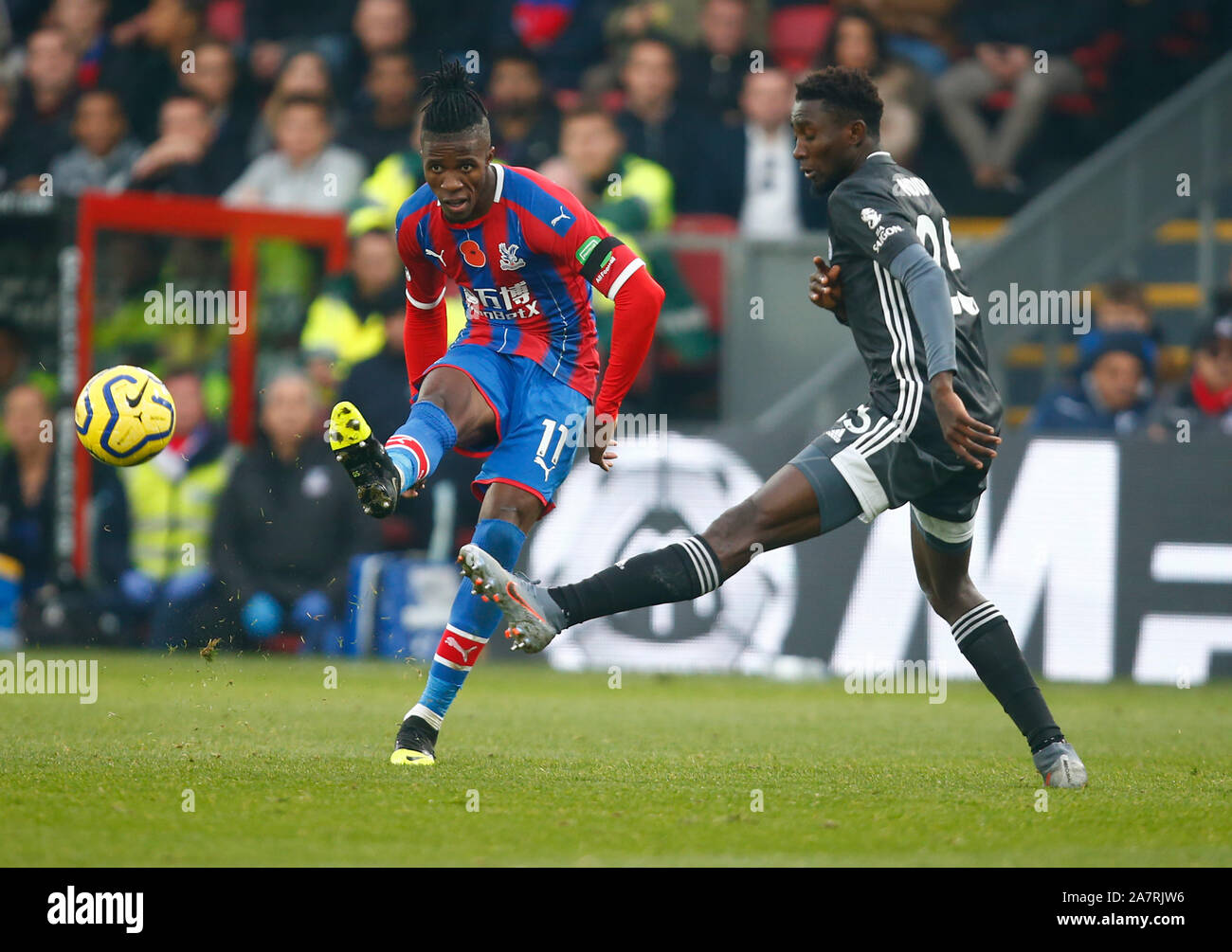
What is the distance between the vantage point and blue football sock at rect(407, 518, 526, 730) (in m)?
6.05

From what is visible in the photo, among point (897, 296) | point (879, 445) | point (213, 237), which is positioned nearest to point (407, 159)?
point (213, 237)

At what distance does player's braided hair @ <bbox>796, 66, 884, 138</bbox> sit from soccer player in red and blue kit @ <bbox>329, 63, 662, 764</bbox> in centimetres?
94

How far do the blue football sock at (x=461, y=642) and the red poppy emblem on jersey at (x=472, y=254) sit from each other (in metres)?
0.96

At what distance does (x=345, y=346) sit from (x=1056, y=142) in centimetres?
573

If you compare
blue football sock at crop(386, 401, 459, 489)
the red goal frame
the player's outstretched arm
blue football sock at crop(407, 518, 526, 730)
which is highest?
the red goal frame

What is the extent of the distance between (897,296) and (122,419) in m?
2.89

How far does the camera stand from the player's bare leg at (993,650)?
18.6ft

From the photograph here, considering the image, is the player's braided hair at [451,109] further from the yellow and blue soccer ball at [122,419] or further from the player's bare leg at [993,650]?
the player's bare leg at [993,650]

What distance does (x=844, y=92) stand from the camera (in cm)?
571

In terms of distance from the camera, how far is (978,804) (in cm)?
527

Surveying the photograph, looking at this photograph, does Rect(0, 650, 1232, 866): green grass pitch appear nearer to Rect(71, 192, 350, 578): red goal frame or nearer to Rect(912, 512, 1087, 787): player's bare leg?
Rect(912, 512, 1087, 787): player's bare leg

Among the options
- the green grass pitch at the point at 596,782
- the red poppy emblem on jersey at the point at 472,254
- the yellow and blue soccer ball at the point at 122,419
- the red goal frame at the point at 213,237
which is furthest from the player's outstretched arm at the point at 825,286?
the red goal frame at the point at 213,237

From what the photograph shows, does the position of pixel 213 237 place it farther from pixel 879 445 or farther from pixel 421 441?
pixel 879 445

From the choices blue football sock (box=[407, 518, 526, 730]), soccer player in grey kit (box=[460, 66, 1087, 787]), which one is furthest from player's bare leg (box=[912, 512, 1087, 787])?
blue football sock (box=[407, 518, 526, 730])
